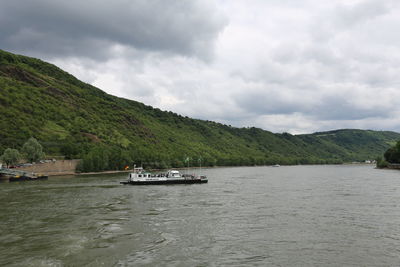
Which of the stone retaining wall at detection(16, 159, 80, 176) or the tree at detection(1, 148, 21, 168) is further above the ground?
the tree at detection(1, 148, 21, 168)

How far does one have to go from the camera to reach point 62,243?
34.4m

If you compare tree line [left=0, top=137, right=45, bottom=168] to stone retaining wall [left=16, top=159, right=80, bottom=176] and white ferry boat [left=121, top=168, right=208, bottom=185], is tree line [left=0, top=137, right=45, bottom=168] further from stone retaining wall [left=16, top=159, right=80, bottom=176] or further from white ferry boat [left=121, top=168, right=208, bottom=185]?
white ferry boat [left=121, top=168, right=208, bottom=185]

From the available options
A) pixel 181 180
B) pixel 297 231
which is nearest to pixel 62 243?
pixel 297 231

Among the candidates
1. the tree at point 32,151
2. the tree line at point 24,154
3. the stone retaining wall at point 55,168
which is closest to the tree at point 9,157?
the tree line at point 24,154

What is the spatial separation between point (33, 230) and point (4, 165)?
134653 mm

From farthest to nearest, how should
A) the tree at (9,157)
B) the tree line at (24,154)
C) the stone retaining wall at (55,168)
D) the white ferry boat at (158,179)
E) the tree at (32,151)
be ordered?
1. the tree at (32,151)
2. the stone retaining wall at (55,168)
3. the tree line at (24,154)
4. the tree at (9,157)
5. the white ferry boat at (158,179)

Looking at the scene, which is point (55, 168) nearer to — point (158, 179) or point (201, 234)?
point (158, 179)

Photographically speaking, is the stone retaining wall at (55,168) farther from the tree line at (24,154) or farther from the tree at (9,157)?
the tree line at (24,154)

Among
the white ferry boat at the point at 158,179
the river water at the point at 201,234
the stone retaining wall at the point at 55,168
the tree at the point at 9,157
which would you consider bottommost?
the river water at the point at 201,234

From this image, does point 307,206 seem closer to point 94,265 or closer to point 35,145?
point 94,265

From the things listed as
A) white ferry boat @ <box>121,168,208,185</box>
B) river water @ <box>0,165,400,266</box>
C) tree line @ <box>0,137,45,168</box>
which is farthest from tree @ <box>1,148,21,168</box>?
river water @ <box>0,165,400,266</box>

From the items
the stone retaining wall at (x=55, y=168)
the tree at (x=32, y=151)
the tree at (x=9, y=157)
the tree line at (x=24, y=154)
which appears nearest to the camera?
the tree at (x=9, y=157)

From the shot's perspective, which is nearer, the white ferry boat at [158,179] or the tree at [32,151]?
the white ferry boat at [158,179]

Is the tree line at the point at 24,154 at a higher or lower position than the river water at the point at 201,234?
higher
